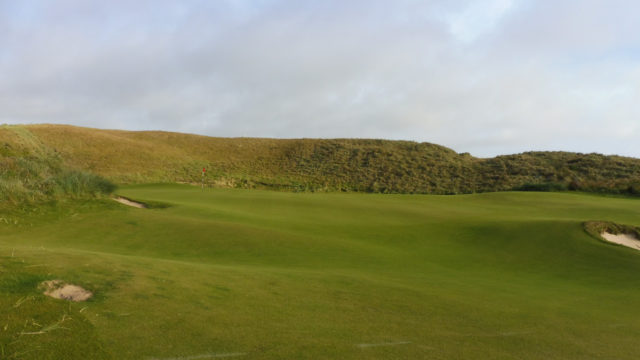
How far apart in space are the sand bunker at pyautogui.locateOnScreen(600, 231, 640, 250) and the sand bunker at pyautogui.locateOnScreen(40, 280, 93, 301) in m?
13.2

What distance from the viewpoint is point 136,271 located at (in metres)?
7.07

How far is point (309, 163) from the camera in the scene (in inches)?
2491

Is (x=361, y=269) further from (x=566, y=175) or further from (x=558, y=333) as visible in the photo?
(x=566, y=175)

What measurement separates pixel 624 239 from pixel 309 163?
5067cm

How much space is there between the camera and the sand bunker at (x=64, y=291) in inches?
221

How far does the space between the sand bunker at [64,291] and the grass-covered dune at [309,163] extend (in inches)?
1605

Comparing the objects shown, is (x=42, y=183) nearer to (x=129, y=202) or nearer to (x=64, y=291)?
(x=129, y=202)

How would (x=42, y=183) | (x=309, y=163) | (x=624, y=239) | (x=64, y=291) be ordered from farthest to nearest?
(x=309, y=163), (x=42, y=183), (x=624, y=239), (x=64, y=291)

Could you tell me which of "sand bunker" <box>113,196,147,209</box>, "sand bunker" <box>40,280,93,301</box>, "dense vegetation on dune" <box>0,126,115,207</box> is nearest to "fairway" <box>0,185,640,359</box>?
"sand bunker" <box>40,280,93,301</box>

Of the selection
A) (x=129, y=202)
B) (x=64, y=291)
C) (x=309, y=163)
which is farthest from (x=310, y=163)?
(x=64, y=291)

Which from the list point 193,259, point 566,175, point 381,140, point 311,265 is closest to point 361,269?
point 311,265

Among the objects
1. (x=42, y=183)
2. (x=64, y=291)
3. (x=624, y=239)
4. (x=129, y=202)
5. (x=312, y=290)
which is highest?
A: (x=42, y=183)

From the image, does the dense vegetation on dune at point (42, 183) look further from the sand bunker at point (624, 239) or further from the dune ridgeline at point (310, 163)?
the dune ridgeline at point (310, 163)

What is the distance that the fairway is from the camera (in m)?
4.83
